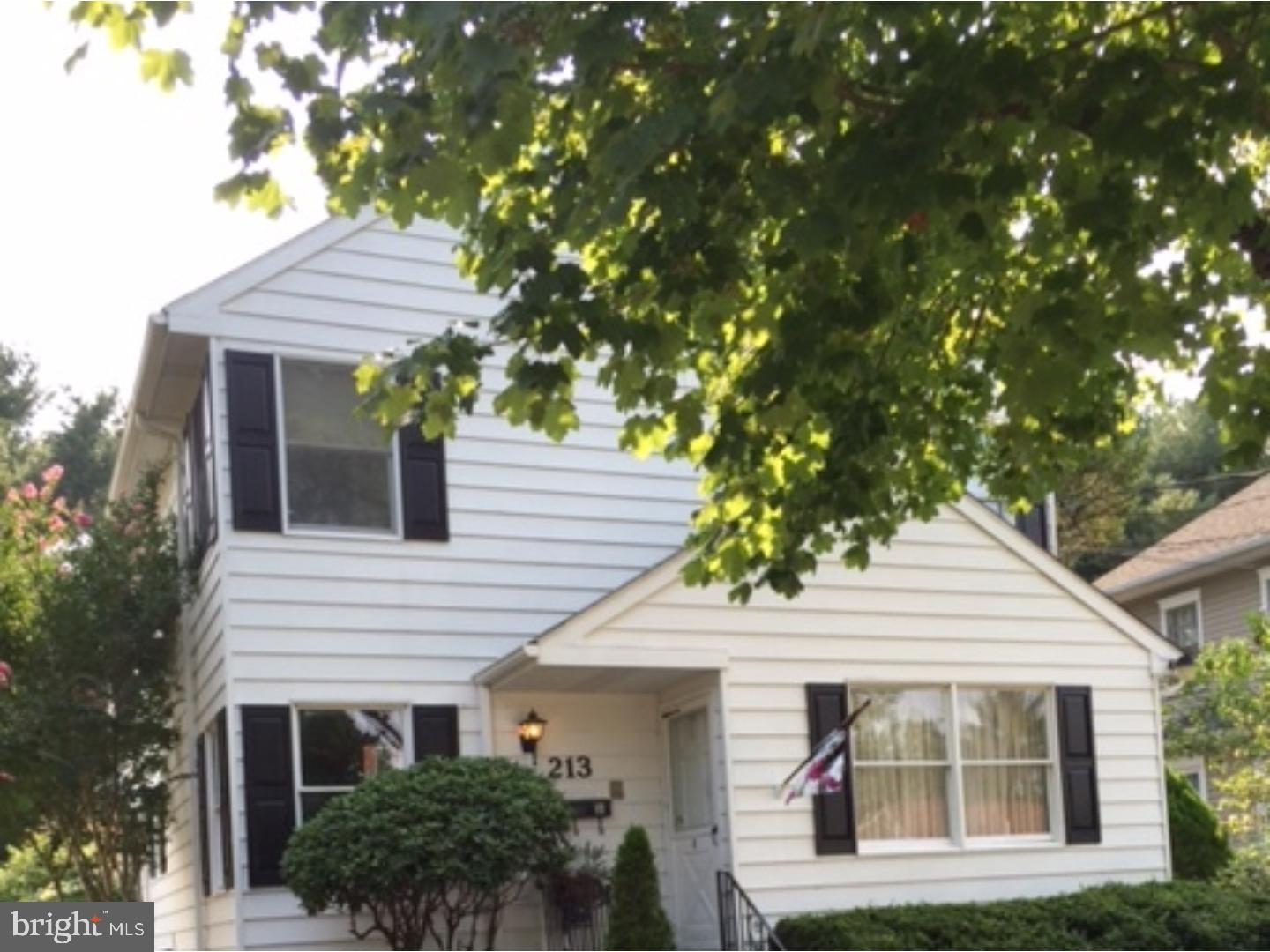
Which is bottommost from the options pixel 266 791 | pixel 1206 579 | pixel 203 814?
pixel 203 814

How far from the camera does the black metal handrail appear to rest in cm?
1320

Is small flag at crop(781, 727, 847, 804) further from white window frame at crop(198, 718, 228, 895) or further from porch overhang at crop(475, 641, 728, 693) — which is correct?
white window frame at crop(198, 718, 228, 895)

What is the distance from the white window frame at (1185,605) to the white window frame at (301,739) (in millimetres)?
17719

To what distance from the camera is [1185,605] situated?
28781mm

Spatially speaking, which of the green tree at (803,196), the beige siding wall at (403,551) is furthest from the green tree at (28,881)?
the green tree at (803,196)

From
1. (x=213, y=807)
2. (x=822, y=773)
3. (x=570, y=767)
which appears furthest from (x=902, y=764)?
(x=213, y=807)

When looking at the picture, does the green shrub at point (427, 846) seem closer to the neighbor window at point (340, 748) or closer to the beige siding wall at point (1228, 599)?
the neighbor window at point (340, 748)

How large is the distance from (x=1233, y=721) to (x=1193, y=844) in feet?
16.1

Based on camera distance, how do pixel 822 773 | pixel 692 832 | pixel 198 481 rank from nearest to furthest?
pixel 822 773 < pixel 692 832 < pixel 198 481

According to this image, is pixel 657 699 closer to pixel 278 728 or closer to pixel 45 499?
pixel 278 728

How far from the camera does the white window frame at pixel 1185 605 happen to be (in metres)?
28.2

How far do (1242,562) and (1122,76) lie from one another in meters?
21.6

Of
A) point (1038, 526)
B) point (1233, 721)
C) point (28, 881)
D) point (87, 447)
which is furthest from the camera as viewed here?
point (87, 447)

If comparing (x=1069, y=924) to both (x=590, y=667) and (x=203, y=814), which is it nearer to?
(x=590, y=667)
